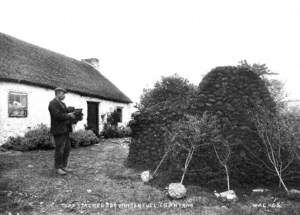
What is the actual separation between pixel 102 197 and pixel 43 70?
9.78 metres

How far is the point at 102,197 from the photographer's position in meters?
5.18

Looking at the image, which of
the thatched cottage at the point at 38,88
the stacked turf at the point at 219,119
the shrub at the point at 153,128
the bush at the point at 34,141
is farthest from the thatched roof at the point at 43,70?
the stacked turf at the point at 219,119

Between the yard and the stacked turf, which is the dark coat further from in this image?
the stacked turf

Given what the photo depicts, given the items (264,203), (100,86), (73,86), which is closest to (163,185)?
(264,203)

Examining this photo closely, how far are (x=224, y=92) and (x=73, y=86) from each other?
9.35m

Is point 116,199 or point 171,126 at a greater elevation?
point 171,126

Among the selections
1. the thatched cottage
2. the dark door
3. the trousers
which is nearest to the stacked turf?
the trousers

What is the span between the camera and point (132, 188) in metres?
5.75

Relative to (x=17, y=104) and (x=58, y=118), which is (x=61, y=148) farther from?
(x=17, y=104)

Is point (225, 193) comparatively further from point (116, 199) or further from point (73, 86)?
point (73, 86)

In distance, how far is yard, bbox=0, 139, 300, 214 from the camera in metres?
4.58

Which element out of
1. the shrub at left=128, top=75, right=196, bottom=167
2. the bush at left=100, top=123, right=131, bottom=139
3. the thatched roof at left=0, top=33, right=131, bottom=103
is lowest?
the bush at left=100, top=123, right=131, bottom=139

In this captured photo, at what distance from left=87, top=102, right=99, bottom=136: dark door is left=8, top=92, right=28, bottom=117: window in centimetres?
421

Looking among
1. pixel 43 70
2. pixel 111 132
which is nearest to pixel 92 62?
pixel 111 132
